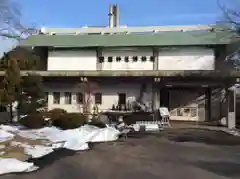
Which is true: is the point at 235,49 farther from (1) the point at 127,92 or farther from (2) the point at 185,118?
(1) the point at 127,92

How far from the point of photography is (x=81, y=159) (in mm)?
10055

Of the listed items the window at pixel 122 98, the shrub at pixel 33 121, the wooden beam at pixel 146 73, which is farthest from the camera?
the window at pixel 122 98

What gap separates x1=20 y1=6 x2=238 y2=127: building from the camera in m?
22.8

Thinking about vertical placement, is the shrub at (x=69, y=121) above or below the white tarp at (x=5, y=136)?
above

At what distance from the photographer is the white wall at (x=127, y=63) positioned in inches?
942

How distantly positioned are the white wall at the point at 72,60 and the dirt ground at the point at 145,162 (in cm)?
1126

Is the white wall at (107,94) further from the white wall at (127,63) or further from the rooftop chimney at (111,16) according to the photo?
the rooftop chimney at (111,16)

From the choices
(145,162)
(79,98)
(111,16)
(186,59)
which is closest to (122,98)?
(79,98)

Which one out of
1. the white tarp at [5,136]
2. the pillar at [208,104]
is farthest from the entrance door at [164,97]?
the white tarp at [5,136]

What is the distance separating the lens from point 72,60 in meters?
25.0

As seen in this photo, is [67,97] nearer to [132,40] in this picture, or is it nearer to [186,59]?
[132,40]

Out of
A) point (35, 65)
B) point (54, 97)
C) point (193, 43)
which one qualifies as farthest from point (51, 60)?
point (193, 43)

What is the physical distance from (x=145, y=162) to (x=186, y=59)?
14.9 metres

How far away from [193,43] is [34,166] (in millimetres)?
16791
